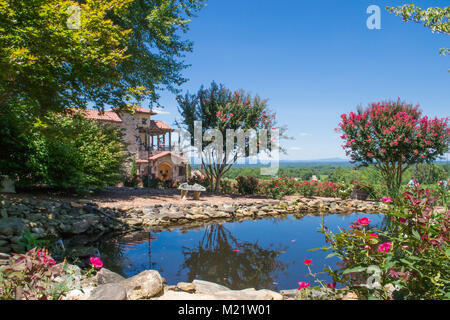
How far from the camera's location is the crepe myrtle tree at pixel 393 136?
11219 mm

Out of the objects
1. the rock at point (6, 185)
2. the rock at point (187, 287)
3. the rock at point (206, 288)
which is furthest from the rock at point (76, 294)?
the rock at point (6, 185)

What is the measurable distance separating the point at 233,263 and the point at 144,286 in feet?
7.36

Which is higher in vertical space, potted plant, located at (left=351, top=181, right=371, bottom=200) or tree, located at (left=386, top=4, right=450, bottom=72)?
tree, located at (left=386, top=4, right=450, bottom=72)

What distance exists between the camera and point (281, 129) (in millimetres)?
13305

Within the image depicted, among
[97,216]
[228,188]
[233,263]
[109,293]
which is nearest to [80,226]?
[97,216]

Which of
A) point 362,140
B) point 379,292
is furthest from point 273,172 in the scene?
point 379,292

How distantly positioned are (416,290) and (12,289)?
3560 mm

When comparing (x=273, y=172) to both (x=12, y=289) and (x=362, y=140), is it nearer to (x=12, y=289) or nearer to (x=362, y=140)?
(x=362, y=140)

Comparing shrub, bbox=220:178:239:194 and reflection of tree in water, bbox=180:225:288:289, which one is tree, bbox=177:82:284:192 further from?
reflection of tree in water, bbox=180:225:288:289

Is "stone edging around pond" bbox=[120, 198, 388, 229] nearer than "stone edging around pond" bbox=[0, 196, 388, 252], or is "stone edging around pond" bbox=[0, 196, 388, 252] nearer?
"stone edging around pond" bbox=[0, 196, 388, 252]

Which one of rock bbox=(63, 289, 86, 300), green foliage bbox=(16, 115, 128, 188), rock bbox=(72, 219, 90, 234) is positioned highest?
green foliage bbox=(16, 115, 128, 188)

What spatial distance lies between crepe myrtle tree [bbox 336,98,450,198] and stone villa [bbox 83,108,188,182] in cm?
1356

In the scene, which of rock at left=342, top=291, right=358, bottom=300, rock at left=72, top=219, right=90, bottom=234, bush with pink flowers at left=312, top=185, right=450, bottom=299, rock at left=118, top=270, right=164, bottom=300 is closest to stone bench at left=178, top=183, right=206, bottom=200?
rock at left=72, top=219, right=90, bottom=234

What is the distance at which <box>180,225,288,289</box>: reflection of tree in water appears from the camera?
417 cm
